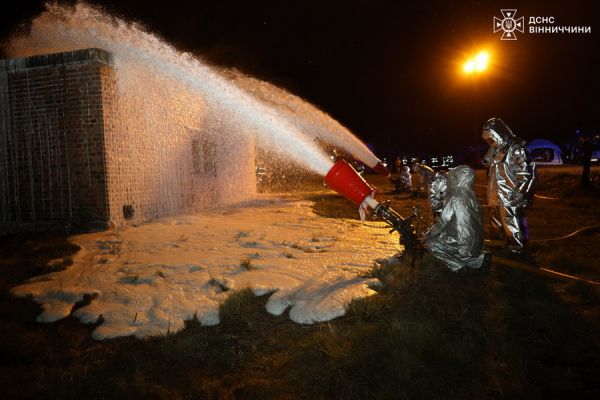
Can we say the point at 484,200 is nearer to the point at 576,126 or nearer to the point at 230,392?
the point at 230,392

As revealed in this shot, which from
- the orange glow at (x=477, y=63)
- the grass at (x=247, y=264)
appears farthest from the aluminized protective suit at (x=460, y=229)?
the orange glow at (x=477, y=63)

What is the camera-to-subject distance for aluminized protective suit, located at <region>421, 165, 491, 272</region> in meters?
Result: 4.14

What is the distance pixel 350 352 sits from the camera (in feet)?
8.37

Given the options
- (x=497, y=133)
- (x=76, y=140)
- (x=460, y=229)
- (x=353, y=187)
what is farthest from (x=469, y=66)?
(x=76, y=140)

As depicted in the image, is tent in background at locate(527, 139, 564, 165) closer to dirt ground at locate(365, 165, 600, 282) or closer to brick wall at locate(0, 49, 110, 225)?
dirt ground at locate(365, 165, 600, 282)

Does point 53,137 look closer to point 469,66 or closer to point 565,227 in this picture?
point 565,227

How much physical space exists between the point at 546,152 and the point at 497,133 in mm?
36904

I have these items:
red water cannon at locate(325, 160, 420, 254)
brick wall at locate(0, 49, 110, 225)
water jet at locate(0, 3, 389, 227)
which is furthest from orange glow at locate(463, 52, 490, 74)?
brick wall at locate(0, 49, 110, 225)

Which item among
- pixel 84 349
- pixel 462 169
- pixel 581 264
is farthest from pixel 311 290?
pixel 581 264

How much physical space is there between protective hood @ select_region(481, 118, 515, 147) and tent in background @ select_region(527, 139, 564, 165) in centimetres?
3388

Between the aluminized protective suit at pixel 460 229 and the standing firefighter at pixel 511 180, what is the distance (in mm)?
1465

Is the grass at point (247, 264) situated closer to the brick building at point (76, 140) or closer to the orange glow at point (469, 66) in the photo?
the brick building at point (76, 140)

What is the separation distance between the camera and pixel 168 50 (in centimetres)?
809

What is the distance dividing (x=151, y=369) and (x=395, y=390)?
5.32 ft
